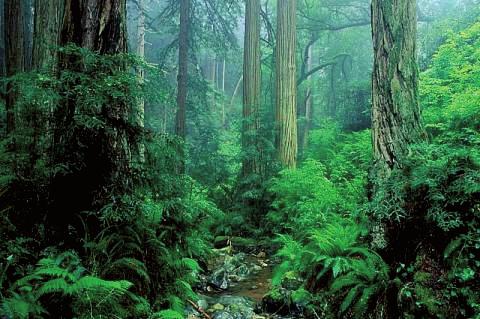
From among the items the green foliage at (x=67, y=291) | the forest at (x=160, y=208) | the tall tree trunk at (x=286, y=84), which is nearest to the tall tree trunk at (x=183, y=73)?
the tall tree trunk at (x=286, y=84)

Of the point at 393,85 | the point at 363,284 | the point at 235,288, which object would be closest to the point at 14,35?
the point at 235,288

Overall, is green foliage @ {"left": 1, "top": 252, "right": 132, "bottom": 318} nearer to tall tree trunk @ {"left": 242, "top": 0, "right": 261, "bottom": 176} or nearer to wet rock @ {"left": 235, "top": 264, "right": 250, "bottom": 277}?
wet rock @ {"left": 235, "top": 264, "right": 250, "bottom": 277}

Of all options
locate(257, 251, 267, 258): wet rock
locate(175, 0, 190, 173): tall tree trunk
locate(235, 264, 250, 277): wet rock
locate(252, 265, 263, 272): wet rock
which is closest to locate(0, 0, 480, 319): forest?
locate(235, 264, 250, 277): wet rock

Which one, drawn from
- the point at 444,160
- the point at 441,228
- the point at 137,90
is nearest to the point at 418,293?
the point at 441,228

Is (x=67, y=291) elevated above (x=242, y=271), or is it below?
above

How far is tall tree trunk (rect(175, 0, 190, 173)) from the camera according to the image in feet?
41.4

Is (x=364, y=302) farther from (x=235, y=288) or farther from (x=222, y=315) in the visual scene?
(x=235, y=288)

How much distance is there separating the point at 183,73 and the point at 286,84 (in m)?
3.44

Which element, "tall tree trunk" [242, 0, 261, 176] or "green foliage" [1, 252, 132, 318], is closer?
"green foliage" [1, 252, 132, 318]

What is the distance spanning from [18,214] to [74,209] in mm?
476

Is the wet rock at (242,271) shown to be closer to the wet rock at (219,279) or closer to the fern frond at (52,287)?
the wet rock at (219,279)

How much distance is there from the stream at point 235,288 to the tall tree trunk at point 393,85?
2.84 m

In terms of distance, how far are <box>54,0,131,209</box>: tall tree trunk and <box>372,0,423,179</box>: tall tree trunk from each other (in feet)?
12.0

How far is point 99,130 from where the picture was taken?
145 inches
